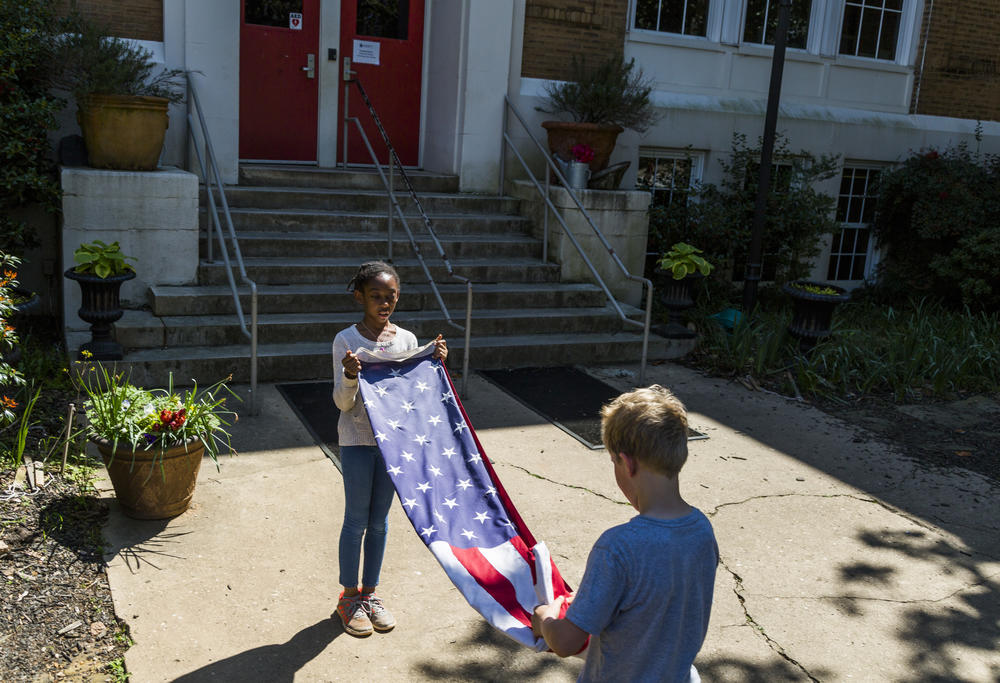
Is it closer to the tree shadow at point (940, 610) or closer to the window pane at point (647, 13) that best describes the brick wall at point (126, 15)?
the window pane at point (647, 13)

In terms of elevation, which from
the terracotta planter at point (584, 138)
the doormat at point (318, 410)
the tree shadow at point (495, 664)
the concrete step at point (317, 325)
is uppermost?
the terracotta planter at point (584, 138)

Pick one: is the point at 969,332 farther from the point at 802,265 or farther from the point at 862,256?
the point at 862,256

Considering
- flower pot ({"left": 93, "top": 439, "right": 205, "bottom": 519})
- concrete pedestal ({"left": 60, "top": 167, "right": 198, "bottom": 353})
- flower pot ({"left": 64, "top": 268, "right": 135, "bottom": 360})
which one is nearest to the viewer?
flower pot ({"left": 93, "top": 439, "right": 205, "bottom": 519})

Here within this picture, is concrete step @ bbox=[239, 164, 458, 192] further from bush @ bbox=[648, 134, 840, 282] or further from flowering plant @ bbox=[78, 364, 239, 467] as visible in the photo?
flowering plant @ bbox=[78, 364, 239, 467]

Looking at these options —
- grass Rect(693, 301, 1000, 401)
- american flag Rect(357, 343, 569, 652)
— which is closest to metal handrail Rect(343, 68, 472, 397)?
grass Rect(693, 301, 1000, 401)

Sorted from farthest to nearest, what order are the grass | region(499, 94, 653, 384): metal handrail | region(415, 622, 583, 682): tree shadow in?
region(499, 94, 653, 384): metal handrail → the grass → region(415, 622, 583, 682): tree shadow

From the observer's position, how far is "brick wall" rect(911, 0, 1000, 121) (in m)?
12.6

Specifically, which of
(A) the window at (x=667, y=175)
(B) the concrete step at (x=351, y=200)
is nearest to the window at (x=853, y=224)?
(A) the window at (x=667, y=175)

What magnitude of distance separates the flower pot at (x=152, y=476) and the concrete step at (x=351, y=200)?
14.1 feet

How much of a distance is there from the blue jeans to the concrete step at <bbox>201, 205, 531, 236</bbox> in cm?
491

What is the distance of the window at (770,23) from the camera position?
11602 mm

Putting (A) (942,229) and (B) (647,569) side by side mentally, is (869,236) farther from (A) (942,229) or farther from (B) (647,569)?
(B) (647,569)

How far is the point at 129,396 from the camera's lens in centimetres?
469

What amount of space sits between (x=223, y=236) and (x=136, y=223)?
870mm
